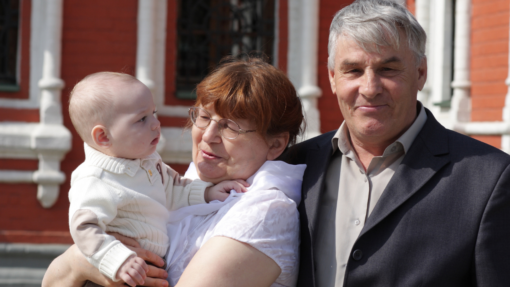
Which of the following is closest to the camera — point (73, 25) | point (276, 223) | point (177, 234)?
point (276, 223)

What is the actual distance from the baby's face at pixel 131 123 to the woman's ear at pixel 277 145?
48cm

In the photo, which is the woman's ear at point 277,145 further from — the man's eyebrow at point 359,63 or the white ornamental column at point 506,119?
the white ornamental column at point 506,119

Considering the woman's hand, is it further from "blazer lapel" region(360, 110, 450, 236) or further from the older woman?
"blazer lapel" region(360, 110, 450, 236)

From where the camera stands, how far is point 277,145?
2418 mm

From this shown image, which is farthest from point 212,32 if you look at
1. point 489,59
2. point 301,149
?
point 301,149

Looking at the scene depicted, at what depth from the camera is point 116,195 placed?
85.1 inches

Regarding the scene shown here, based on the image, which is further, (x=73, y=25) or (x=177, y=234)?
(x=73, y=25)

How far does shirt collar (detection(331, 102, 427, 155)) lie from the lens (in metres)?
2.18

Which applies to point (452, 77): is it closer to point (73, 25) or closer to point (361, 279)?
point (73, 25)

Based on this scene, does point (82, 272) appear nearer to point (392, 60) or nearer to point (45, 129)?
point (392, 60)

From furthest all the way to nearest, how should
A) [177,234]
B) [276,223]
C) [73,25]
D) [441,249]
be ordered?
1. [73,25]
2. [177,234]
3. [276,223]
4. [441,249]

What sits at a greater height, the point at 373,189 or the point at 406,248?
the point at 373,189

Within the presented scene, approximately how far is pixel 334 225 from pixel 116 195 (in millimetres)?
835

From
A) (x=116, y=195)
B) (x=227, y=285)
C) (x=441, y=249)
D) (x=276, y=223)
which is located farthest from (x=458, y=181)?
(x=116, y=195)
